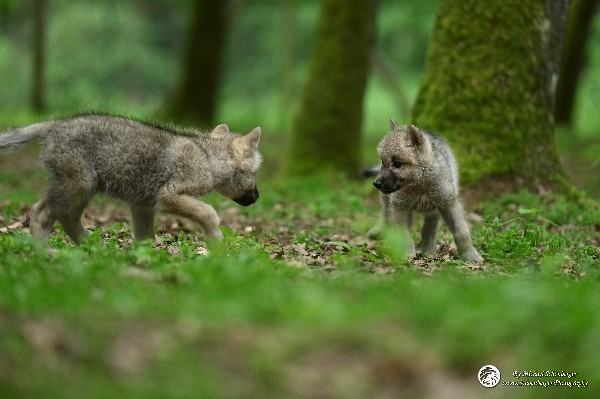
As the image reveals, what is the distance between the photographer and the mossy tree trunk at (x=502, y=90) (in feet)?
36.4

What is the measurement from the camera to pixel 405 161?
842 cm

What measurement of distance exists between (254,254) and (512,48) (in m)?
6.12

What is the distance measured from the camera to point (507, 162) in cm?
1108

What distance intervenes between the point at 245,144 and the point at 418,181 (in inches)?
76.9

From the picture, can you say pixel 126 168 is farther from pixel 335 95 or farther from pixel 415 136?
pixel 335 95

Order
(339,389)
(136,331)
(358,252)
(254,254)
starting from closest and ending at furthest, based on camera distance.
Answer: (339,389), (136,331), (254,254), (358,252)

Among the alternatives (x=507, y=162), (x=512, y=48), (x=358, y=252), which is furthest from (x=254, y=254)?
(x=512, y=48)

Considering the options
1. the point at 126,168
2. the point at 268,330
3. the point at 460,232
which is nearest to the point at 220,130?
the point at 126,168

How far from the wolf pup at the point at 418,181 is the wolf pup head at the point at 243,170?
1.40 metres

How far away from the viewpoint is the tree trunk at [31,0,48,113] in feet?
86.6

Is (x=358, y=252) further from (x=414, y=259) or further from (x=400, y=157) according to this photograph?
(x=400, y=157)

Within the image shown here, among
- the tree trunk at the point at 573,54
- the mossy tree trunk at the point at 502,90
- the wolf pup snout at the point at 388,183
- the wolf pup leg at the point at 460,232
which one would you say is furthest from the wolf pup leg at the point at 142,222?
the tree trunk at the point at 573,54

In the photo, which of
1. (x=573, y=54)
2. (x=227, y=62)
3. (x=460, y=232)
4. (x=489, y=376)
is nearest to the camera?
(x=489, y=376)

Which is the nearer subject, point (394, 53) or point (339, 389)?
point (339, 389)
